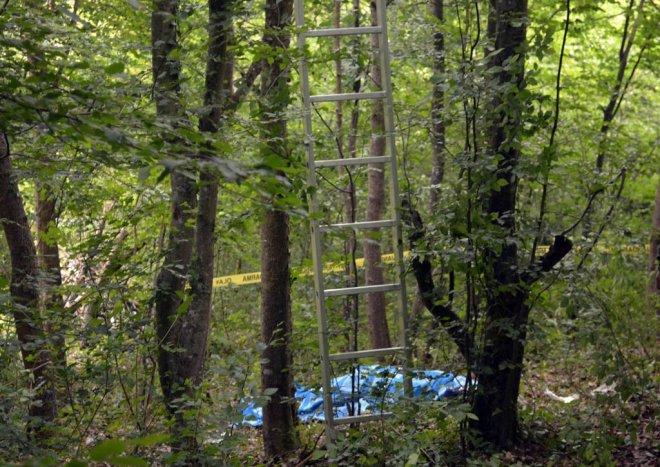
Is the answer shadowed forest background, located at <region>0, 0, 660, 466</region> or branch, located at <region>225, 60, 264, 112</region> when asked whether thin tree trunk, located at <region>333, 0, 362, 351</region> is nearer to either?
shadowed forest background, located at <region>0, 0, 660, 466</region>

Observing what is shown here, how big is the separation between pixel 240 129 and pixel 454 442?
8.19 ft

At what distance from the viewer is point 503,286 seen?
491 centimetres

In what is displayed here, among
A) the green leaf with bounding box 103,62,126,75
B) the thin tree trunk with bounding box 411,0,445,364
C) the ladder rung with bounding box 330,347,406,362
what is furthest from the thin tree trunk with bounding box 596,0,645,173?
the green leaf with bounding box 103,62,126,75

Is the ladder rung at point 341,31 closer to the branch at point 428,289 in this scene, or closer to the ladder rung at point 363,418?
the branch at point 428,289

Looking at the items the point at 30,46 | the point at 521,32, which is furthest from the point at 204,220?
the point at 30,46

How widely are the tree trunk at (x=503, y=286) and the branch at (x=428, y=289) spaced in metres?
0.18

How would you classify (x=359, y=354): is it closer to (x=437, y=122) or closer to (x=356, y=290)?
(x=356, y=290)

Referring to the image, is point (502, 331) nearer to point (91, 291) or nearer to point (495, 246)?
point (495, 246)

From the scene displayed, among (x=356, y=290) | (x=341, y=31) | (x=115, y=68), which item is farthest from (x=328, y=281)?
(x=115, y=68)

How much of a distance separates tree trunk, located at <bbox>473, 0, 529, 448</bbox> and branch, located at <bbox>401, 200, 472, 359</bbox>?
18cm

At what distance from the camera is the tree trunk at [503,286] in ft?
16.4

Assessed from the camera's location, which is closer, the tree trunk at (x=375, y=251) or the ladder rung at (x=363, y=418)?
the ladder rung at (x=363, y=418)

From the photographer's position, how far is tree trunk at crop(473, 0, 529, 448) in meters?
4.99

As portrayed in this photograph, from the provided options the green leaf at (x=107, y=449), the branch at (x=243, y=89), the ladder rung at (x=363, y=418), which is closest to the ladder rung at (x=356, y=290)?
the ladder rung at (x=363, y=418)
